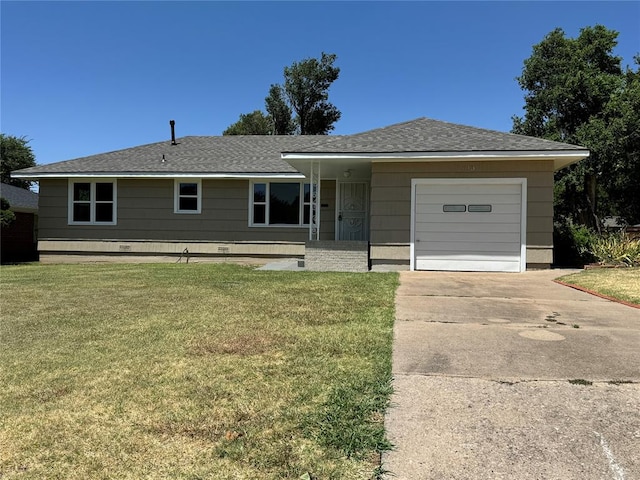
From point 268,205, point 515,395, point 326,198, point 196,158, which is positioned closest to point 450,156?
point 326,198

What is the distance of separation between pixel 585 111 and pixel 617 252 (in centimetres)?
1152

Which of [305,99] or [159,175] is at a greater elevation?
[305,99]

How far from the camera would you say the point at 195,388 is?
3.45 meters

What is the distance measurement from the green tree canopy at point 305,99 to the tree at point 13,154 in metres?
23.7

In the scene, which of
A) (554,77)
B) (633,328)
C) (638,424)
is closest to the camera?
(638,424)

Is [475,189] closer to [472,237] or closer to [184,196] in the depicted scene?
[472,237]

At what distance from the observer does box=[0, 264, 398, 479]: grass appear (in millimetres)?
2465

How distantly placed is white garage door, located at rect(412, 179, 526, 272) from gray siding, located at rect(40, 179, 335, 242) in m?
4.10

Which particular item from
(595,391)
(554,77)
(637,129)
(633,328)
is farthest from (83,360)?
(554,77)

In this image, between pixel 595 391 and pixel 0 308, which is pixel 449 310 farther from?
pixel 0 308

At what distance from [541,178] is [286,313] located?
8.31 meters

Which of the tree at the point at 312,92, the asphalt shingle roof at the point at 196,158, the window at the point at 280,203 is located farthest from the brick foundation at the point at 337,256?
the tree at the point at 312,92

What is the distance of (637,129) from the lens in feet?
59.1

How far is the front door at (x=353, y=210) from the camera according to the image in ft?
48.0
